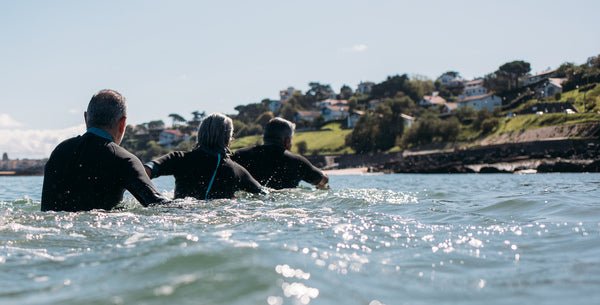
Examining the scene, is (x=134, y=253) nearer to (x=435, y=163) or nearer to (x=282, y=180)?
(x=282, y=180)

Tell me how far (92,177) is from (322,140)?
108 m

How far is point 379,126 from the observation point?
98.1 metres

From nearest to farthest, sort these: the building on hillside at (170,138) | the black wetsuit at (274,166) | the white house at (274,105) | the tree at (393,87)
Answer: the black wetsuit at (274,166), the tree at (393,87), the building on hillside at (170,138), the white house at (274,105)

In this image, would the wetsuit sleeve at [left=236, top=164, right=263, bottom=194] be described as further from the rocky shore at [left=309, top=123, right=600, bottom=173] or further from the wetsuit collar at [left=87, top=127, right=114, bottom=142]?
the rocky shore at [left=309, top=123, right=600, bottom=173]

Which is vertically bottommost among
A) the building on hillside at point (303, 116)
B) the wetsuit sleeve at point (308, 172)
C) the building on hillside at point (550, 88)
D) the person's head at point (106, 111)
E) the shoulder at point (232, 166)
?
the building on hillside at point (303, 116)

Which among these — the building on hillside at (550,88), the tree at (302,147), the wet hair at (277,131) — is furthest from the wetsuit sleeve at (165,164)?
the building on hillside at (550,88)

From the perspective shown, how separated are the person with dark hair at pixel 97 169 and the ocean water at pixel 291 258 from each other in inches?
10.1

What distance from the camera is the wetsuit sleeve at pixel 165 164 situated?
24.3 ft

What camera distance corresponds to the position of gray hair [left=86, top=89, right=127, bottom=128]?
622 cm

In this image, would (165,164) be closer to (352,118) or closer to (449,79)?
(352,118)

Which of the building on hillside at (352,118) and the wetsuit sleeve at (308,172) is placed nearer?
the wetsuit sleeve at (308,172)

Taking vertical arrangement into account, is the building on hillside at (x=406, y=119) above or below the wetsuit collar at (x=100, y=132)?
below

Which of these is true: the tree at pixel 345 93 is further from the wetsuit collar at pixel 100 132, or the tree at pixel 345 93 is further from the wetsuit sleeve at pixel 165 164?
the wetsuit collar at pixel 100 132

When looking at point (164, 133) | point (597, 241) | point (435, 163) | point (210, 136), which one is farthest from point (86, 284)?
point (164, 133)
